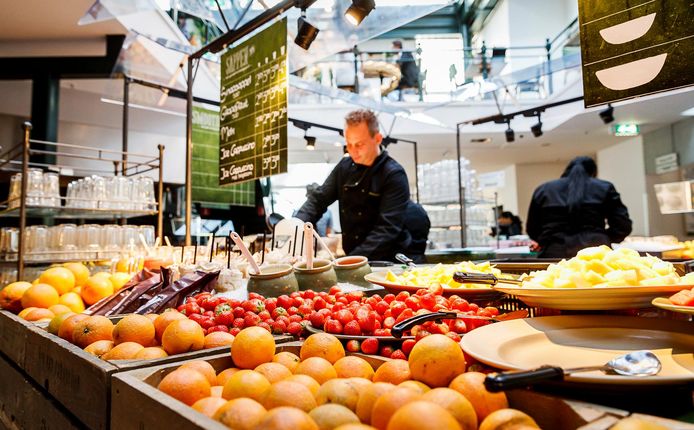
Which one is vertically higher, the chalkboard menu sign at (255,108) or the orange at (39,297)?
the chalkboard menu sign at (255,108)

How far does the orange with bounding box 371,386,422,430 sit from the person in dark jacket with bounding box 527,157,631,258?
148 inches

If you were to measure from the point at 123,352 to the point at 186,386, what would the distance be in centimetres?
35

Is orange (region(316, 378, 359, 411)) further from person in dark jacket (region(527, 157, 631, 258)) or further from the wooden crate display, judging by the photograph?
person in dark jacket (region(527, 157, 631, 258))

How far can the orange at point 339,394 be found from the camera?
80 centimetres

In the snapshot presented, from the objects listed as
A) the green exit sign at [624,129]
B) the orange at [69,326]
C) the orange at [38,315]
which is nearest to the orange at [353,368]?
the orange at [69,326]

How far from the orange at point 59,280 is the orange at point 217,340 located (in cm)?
149

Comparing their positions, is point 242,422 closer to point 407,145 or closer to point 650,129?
point 407,145

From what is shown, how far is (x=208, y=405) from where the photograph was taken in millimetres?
803

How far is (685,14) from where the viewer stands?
1.35 m

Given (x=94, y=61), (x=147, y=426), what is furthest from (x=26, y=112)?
(x=147, y=426)

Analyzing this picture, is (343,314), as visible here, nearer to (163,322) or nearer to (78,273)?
(163,322)

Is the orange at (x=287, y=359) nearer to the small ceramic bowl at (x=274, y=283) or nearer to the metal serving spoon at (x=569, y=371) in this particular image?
the metal serving spoon at (x=569, y=371)

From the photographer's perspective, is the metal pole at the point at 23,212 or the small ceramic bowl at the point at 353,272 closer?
the small ceramic bowl at the point at 353,272

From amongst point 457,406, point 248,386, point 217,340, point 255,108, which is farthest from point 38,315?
point 255,108
